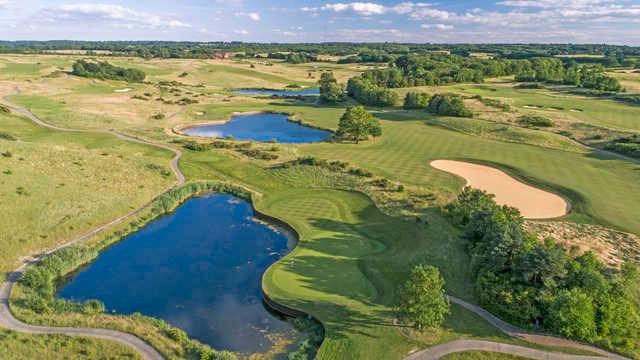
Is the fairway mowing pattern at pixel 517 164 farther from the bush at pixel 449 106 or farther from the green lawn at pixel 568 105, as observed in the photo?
the green lawn at pixel 568 105

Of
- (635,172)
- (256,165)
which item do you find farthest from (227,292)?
(635,172)

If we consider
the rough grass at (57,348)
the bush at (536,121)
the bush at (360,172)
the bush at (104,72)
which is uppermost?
the bush at (104,72)

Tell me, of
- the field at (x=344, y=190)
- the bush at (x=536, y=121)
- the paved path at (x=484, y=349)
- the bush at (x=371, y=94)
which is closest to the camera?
the paved path at (x=484, y=349)

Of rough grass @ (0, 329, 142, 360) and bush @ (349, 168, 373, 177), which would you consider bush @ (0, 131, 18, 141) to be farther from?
bush @ (349, 168, 373, 177)

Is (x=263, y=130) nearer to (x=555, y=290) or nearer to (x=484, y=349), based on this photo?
(x=555, y=290)

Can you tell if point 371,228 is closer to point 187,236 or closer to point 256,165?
point 187,236

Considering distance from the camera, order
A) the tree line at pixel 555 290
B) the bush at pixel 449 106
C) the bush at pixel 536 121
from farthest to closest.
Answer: the bush at pixel 449 106
the bush at pixel 536 121
the tree line at pixel 555 290

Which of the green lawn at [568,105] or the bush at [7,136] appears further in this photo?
the green lawn at [568,105]

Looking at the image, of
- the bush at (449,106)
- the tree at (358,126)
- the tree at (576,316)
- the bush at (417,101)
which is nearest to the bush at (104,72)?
the bush at (417,101)
